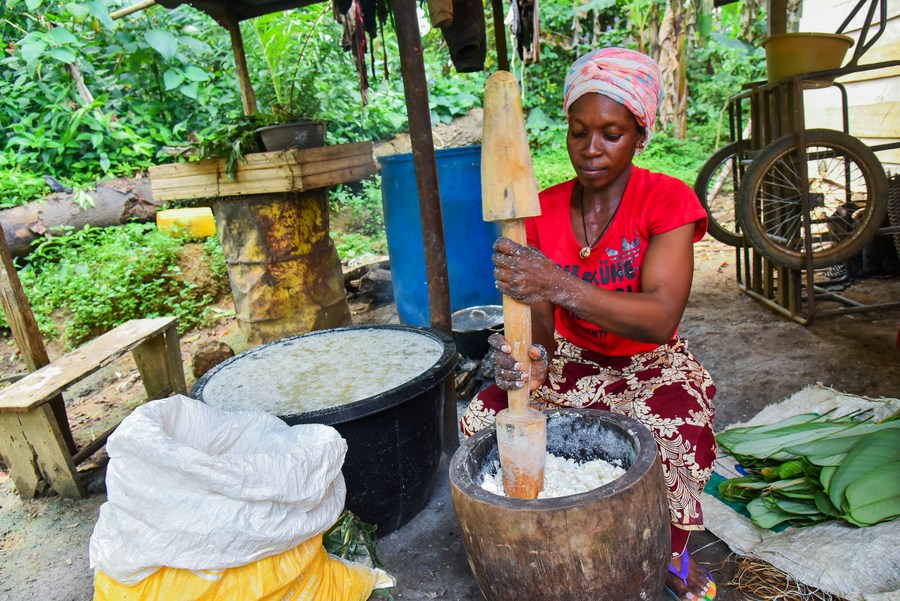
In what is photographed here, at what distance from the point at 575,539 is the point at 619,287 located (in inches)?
33.2

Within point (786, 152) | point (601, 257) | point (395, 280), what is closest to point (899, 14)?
point (786, 152)

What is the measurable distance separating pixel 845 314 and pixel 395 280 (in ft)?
10.1

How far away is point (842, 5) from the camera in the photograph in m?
6.25

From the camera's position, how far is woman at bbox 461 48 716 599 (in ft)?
5.06

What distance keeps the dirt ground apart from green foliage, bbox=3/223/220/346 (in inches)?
15.6

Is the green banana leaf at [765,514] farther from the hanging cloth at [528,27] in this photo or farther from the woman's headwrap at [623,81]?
the hanging cloth at [528,27]

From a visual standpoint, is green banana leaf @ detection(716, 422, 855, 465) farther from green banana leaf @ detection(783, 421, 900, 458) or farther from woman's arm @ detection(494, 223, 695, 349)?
woman's arm @ detection(494, 223, 695, 349)

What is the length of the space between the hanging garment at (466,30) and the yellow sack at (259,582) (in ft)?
8.35

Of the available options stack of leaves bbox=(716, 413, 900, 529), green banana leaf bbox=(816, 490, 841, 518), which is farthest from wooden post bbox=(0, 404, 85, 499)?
green banana leaf bbox=(816, 490, 841, 518)

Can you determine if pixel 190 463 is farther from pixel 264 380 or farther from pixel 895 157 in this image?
pixel 895 157

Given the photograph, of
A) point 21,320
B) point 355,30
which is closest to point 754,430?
point 355,30

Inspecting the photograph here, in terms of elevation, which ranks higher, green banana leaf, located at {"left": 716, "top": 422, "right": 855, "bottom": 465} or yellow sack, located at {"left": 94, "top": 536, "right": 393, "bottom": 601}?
yellow sack, located at {"left": 94, "top": 536, "right": 393, "bottom": 601}

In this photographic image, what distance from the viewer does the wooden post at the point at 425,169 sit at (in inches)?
93.6

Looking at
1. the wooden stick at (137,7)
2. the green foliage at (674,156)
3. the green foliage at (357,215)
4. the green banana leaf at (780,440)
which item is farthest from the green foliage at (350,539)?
the green foliage at (674,156)
